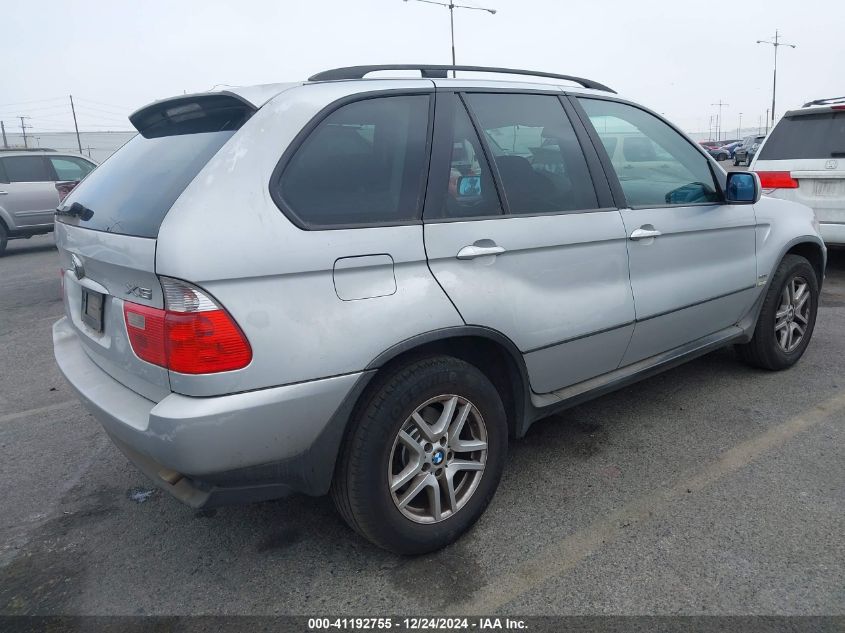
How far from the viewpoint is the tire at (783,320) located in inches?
159

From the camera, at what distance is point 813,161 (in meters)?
6.46

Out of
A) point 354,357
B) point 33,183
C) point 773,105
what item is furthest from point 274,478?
point 773,105

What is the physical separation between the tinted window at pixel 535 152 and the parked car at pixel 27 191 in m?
10.8

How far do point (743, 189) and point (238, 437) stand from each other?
302 cm

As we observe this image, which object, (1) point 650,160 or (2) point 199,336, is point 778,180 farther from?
(2) point 199,336

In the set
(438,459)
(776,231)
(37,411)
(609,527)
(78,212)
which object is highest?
(78,212)

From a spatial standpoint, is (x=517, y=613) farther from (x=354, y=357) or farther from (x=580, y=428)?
(x=580, y=428)

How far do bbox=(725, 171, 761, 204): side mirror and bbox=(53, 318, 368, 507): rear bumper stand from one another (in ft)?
8.38

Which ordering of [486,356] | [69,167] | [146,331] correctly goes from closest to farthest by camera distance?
[146,331] → [486,356] → [69,167]

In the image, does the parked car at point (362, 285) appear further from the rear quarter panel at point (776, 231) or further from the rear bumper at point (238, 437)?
the rear quarter panel at point (776, 231)

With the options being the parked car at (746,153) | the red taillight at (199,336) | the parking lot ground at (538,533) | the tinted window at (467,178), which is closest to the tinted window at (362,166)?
the tinted window at (467,178)

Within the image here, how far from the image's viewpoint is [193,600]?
2.31m

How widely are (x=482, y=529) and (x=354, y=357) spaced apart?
1038mm

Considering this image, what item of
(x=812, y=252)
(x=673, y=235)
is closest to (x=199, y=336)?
(x=673, y=235)
